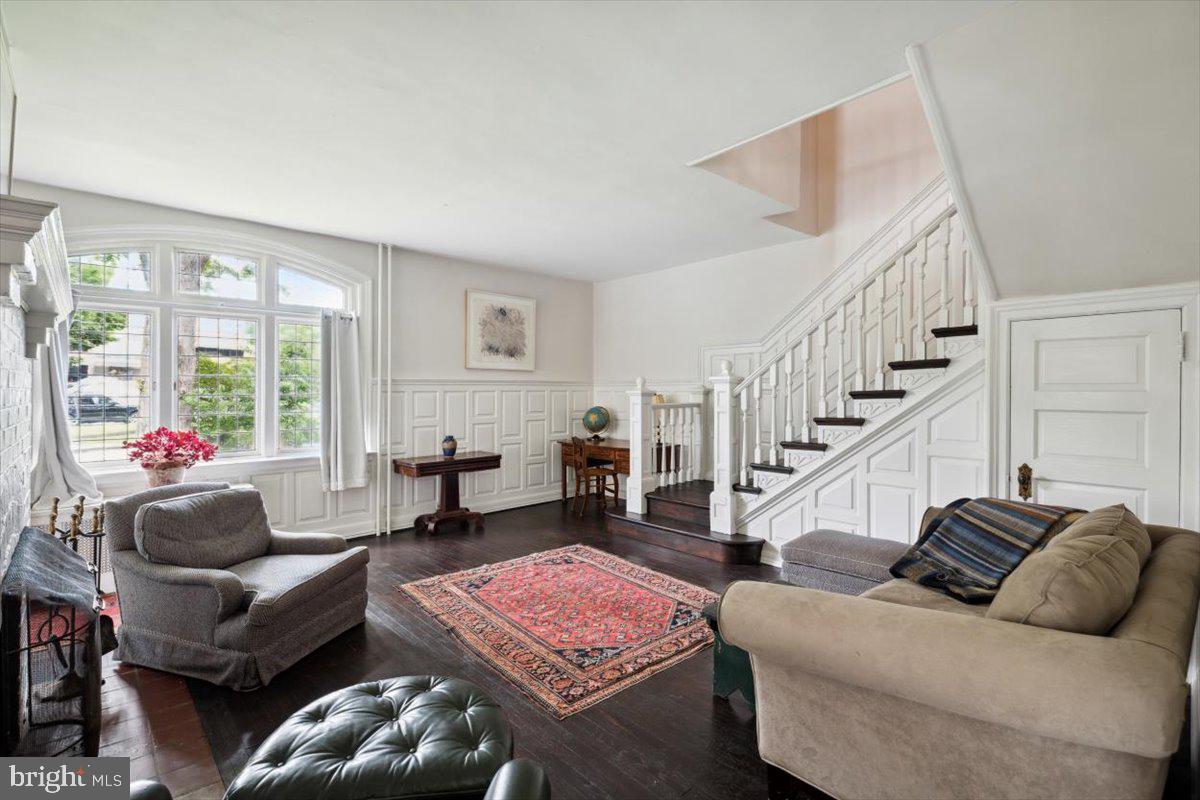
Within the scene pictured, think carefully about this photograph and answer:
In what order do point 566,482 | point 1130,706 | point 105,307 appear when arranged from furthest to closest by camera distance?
point 566,482 < point 105,307 < point 1130,706

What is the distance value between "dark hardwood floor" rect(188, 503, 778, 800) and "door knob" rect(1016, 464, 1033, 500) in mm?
2048

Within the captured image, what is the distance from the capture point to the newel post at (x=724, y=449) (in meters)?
4.28

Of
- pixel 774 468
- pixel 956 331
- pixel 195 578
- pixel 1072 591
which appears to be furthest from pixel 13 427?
pixel 956 331

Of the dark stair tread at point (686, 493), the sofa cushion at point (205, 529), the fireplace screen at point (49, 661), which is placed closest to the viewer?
the fireplace screen at point (49, 661)

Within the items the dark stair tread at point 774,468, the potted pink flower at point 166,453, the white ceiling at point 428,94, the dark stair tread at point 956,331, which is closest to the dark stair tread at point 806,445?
the dark stair tread at point 774,468

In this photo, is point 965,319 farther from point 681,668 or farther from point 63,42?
point 63,42

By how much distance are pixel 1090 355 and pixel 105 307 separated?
245 inches

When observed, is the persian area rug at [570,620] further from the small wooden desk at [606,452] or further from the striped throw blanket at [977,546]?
the small wooden desk at [606,452]

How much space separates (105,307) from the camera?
12.7 ft

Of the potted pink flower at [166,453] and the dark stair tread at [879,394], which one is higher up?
the dark stair tread at [879,394]

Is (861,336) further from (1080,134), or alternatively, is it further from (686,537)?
(686,537)

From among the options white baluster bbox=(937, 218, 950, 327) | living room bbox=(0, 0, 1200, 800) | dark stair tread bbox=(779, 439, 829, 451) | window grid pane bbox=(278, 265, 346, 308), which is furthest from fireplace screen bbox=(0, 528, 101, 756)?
white baluster bbox=(937, 218, 950, 327)

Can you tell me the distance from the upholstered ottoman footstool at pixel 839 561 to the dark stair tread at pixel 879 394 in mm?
987

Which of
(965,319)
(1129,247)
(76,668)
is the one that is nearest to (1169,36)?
(1129,247)
